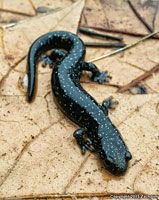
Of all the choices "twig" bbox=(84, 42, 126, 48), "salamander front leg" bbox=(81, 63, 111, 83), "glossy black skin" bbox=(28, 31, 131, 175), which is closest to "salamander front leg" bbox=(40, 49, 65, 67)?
"glossy black skin" bbox=(28, 31, 131, 175)

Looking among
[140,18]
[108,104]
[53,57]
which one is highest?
[140,18]

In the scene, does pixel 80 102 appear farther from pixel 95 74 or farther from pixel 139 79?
pixel 139 79

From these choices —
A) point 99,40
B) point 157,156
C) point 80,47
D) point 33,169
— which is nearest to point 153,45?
point 99,40

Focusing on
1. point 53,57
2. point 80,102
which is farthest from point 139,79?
point 53,57

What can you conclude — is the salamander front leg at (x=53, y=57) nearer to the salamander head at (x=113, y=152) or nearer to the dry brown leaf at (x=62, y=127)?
the dry brown leaf at (x=62, y=127)

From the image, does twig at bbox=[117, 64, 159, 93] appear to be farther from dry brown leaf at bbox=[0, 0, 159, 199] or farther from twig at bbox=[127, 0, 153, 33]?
twig at bbox=[127, 0, 153, 33]

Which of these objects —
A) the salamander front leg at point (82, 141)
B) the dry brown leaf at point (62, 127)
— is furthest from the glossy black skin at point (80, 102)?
the dry brown leaf at point (62, 127)
